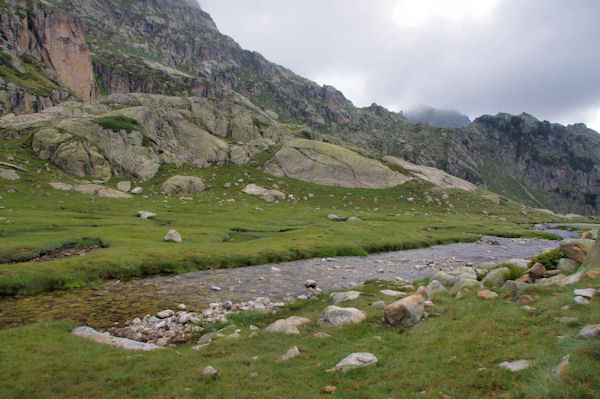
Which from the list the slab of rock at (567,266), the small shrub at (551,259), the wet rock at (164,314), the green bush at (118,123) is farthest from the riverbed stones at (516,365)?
the green bush at (118,123)

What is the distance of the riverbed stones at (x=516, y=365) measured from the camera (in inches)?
308

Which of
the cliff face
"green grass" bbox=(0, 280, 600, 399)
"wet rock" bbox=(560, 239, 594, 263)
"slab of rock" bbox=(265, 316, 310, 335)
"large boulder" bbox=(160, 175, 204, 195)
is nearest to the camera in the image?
"green grass" bbox=(0, 280, 600, 399)

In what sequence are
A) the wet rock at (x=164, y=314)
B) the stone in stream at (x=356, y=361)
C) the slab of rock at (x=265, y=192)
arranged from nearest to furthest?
the stone in stream at (x=356, y=361), the wet rock at (x=164, y=314), the slab of rock at (x=265, y=192)

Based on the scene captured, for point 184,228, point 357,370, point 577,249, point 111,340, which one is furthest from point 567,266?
point 184,228

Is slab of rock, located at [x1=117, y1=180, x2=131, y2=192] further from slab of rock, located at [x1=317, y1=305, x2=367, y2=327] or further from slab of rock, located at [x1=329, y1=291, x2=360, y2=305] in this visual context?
slab of rock, located at [x1=317, y1=305, x2=367, y2=327]

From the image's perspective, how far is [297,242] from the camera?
4272 centimetres

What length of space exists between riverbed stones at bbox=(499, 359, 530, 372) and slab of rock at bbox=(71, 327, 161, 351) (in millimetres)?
14204

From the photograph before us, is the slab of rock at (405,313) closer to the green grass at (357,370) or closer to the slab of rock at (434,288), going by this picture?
the green grass at (357,370)

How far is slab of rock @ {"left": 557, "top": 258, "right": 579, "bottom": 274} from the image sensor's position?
61.3 ft

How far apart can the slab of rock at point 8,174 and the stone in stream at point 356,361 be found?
282ft

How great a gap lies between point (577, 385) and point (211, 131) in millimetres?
136531

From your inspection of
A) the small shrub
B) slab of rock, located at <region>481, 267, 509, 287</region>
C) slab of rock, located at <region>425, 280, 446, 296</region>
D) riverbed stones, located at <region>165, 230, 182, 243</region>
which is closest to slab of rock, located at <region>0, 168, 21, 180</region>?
riverbed stones, located at <region>165, 230, 182, 243</region>

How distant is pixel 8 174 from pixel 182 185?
38332mm

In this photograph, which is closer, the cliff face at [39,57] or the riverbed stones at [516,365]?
the riverbed stones at [516,365]
